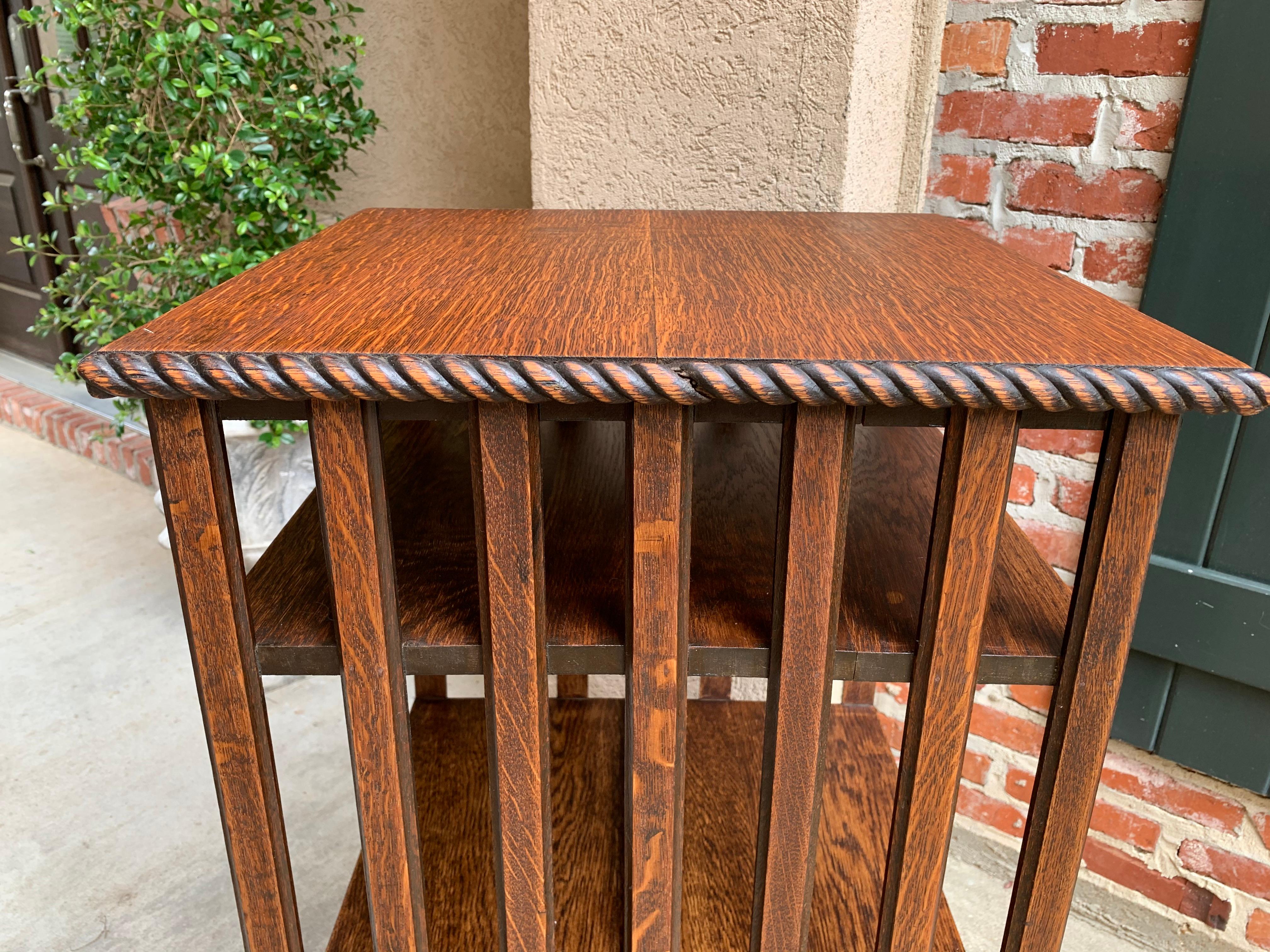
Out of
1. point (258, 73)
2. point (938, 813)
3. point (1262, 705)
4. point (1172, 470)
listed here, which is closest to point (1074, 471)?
point (1172, 470)

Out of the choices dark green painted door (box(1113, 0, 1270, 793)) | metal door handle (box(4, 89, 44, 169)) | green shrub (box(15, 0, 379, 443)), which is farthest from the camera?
metal door handle (box(4, 89, 44, 169))

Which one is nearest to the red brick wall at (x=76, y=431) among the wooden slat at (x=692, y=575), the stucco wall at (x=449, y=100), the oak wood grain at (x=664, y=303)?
the stucco wall at (x=449, y=100)

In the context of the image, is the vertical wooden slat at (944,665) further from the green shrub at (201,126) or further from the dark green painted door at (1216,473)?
the green shrub at (201,126)

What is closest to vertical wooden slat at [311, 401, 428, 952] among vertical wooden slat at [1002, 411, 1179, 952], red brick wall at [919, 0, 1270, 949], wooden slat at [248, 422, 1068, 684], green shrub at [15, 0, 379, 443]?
wooden slat at [248, 422, 1068, 684]

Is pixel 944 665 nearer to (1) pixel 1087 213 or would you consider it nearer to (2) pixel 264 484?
(1) pixel 1087 213

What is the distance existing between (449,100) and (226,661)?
1.68 meters

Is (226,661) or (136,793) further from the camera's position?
(136,793)

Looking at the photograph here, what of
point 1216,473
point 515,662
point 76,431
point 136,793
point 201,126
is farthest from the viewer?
point 76,431

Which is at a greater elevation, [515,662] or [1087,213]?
[1087,213]

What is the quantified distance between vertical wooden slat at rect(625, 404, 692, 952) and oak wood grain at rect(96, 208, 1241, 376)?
3.4 inches

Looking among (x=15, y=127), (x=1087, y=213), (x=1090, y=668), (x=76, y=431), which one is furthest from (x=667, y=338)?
(x=15, y=127)

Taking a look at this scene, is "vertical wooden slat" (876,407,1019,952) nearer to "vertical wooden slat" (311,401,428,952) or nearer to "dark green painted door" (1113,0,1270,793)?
"vertical wooden slat" (311,401,428,952)

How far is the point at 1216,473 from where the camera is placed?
1301mm

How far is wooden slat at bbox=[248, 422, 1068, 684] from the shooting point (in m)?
0.75
